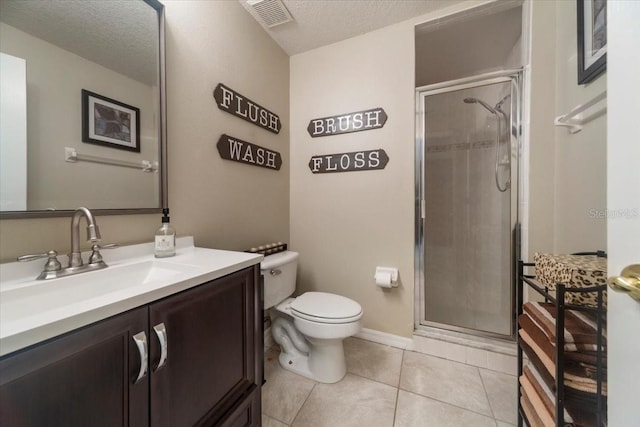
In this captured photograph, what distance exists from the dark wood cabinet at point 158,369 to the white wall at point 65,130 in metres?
0.61

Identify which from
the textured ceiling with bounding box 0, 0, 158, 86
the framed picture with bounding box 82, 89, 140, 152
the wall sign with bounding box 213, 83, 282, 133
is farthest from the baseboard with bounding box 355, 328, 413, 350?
the textured ceiling with bounding box 0, 0, 158, 86

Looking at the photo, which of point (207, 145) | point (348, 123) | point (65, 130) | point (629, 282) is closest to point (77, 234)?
point (65, 130)

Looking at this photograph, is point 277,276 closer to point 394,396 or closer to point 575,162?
point 394,396

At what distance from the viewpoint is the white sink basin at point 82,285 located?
615 mm

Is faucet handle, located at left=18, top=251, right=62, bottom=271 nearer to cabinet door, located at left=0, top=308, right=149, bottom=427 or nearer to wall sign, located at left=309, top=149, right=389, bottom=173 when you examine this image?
cabinet door, located at left=0, top=308, right=149, bottom=427

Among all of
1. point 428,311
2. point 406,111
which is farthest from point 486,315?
point 406,111

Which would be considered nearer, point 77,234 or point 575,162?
point 77,234

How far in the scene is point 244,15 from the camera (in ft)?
5.10

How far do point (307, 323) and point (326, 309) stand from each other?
0.14 meters

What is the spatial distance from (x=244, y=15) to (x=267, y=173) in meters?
A: 1.06

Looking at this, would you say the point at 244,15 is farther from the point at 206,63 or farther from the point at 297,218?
the point at 297,218

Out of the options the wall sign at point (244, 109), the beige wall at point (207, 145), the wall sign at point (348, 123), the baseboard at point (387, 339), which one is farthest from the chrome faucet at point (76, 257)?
the baseboard at point (387, 339)

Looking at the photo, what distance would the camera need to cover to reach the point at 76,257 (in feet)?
2.48

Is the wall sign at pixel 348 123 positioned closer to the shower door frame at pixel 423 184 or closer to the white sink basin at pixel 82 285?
the shower door frame at pixel 423 184
